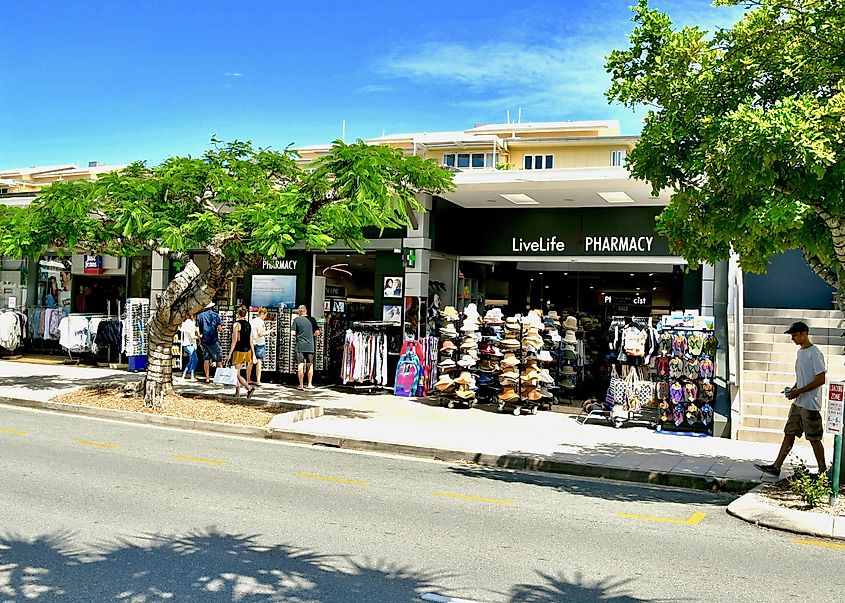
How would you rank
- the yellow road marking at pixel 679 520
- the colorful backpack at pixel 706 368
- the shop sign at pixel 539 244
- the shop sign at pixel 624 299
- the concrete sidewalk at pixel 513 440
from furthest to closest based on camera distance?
1. the shop sign at pixel 624 299
2. the shop sign at pixel 539 244
3. the colorful backpack at pixel 706 368
4. the concrete sidewalk at pixel 513 440
5. the yellow road marking at pixel 679 520

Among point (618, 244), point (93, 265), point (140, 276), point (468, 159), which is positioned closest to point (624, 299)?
point (618, 244)

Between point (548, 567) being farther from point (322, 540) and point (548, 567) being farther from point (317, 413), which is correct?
point (317, 413)

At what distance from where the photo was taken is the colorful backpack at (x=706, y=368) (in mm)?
13969

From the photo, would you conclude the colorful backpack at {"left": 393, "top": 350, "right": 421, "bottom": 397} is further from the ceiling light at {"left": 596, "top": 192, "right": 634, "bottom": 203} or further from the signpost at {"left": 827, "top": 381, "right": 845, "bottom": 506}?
→ the signpost at {"left": 827, "top": 381, "right": 845, "bottom": 506}

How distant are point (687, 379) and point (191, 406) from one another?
900cm

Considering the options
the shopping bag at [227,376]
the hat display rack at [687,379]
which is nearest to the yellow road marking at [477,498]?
the hat display rack at [687,379]

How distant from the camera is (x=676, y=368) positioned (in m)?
14.2

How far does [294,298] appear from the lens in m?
20.8

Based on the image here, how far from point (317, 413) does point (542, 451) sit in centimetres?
475

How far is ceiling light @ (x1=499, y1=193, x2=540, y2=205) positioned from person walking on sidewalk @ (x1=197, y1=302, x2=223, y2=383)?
7.46 meters

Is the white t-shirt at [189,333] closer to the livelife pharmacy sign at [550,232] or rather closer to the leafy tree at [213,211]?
the leafy tree at [213,211]

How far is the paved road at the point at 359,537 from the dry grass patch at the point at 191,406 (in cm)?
321

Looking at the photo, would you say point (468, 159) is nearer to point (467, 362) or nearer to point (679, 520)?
point (467, 362)

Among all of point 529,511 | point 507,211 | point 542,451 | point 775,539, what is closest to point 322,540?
point 529,511
